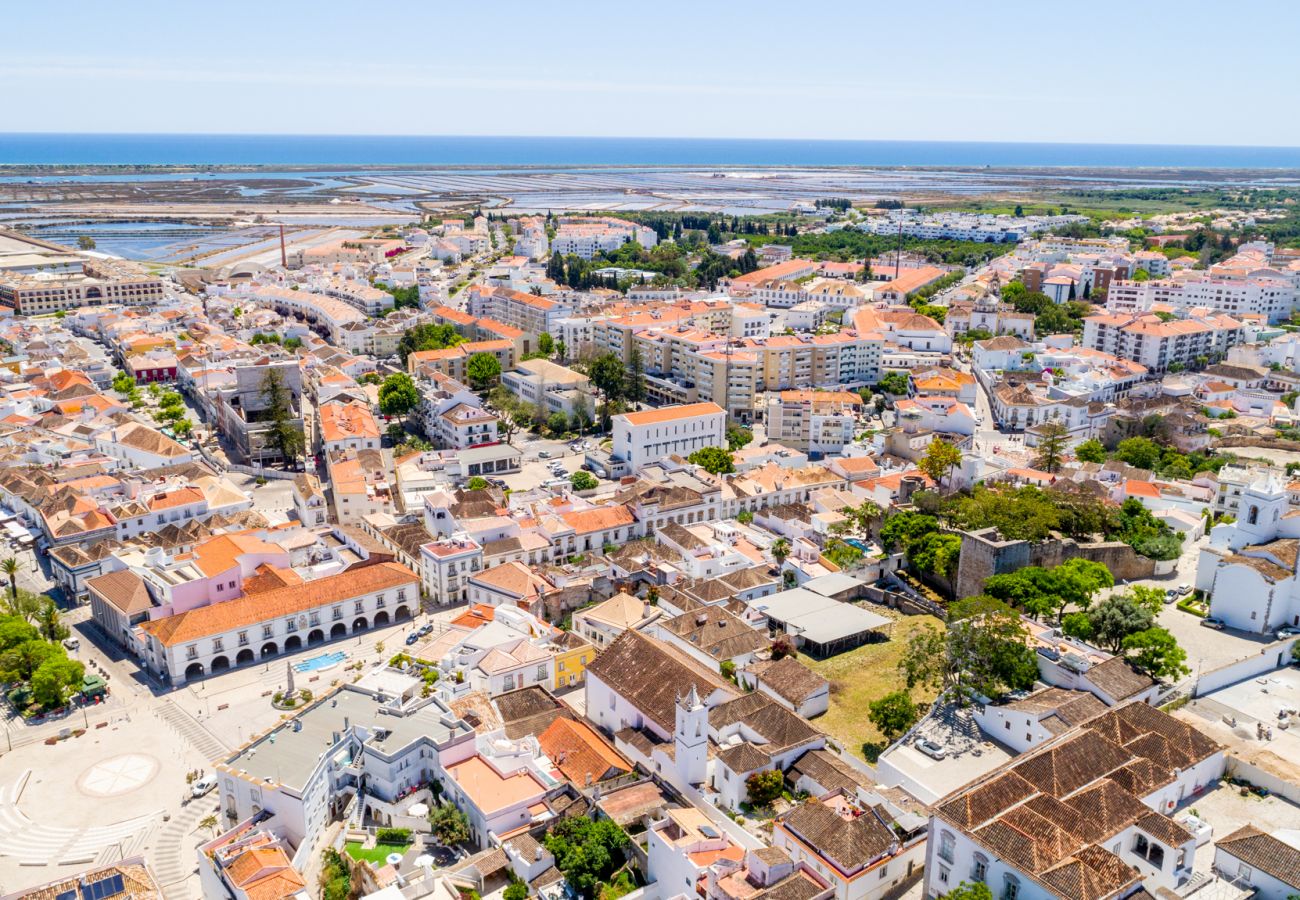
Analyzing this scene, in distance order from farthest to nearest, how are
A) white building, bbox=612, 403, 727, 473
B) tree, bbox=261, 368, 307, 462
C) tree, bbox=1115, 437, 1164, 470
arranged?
tree, bbox=261, 368, 307, 462 → white building, bbox=612, 403, 727, 473 → tree, bbox=1115, 437, 1164, 470

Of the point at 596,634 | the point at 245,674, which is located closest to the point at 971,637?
the point at 596,634

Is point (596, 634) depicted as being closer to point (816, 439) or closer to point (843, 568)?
point (843, 568)

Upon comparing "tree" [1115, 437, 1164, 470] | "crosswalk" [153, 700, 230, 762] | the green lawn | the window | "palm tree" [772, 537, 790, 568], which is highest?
"tree" [1115, 437, 1164, 470]

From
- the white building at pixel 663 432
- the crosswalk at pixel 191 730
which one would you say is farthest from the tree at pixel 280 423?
the crosswalk at pixel 191 730

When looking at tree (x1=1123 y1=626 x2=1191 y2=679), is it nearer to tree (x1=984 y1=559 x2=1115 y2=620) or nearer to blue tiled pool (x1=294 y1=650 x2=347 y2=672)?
tree (x1=984 y1=559 x2=1115 y2=620)

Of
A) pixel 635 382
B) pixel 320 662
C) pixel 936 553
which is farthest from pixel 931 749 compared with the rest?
pixel 635 382

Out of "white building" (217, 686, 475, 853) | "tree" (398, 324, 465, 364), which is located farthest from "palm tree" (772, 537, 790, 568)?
"tree" (398, 324, 465, 364)
